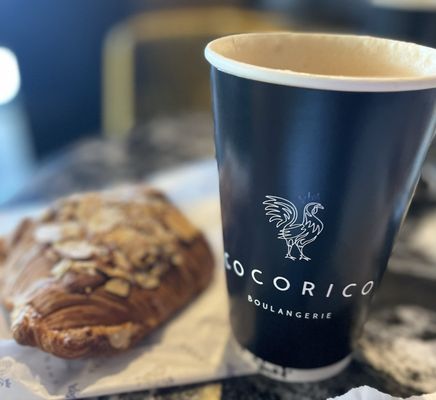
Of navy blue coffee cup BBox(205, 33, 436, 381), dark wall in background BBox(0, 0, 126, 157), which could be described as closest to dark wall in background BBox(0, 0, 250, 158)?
dark wall in background BBox(0, 0, 126, 157)

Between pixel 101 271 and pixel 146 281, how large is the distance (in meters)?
0.04

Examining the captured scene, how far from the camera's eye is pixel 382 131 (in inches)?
11.8

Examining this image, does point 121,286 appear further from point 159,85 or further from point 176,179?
point 159,85

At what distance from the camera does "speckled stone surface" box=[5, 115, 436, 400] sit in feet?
1.35

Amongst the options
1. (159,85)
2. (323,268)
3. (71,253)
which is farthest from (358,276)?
(159,85)

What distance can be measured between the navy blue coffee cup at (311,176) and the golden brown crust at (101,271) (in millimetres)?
87

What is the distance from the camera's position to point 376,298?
0.53 m

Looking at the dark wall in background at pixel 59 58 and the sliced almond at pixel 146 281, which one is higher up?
the sliced almond at pixel 146 281

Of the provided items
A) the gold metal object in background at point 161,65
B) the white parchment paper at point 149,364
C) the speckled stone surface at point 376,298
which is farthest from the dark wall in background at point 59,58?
the white parchment paper at point 149,364

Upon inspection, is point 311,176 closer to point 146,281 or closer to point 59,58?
point 146,281

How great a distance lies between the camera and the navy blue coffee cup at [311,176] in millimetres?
296

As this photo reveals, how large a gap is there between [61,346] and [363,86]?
285 millimetres

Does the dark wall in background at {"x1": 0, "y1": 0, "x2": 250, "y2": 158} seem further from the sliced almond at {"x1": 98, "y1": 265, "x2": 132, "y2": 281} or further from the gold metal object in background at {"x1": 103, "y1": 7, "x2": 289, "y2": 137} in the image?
the sliced almond at {"x1": 98, "y1": 265, "x2": 132, "y2": 281}

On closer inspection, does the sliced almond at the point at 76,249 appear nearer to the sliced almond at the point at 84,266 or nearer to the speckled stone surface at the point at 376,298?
the sliced almond at the point at 84,266
